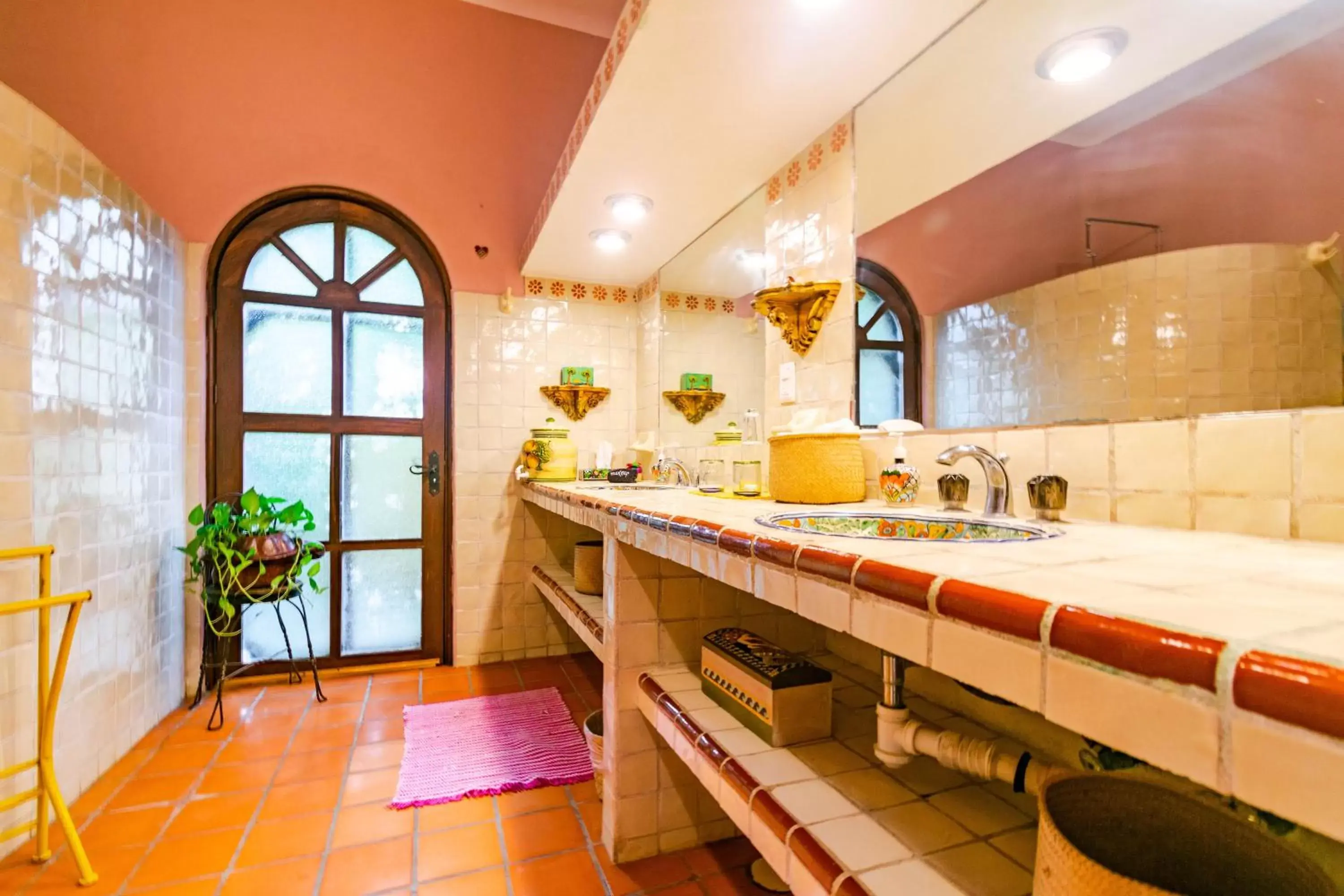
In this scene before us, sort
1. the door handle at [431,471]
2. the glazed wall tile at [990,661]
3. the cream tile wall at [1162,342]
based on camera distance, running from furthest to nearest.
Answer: the door handle at [431,471] < the cream tile wall at [1162,342] < the glazed wall tile at [990,661]

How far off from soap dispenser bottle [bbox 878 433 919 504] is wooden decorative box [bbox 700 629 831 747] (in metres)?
0.43

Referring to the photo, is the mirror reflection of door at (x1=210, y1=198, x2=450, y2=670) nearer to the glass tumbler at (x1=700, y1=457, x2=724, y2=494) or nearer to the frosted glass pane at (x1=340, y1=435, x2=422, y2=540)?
the frosted glass pane at (x1=340, y1=435, x2=422, y2=540)

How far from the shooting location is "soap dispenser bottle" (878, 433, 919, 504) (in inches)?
55.2

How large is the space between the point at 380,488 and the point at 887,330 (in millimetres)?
2421

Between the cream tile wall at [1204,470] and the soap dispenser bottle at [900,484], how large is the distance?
0.22m

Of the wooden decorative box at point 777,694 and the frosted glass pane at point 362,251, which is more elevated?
the frosted glass pane at point 362,251

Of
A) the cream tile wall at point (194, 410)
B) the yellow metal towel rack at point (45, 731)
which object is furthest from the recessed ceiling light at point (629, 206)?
the yellow metal towel rack at point (45, 731)

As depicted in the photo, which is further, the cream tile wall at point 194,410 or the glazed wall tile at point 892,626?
the cream tile wall at point 194,410

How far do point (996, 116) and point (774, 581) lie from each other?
129 cm

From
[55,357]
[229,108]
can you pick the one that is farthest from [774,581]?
[229,108]

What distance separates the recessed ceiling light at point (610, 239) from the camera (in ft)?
8.55

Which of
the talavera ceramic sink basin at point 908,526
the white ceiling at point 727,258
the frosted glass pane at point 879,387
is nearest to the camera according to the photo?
the talavera ceramic sink basin at point 908,526

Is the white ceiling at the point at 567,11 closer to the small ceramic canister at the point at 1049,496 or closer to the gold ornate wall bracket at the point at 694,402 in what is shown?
the gold ornate wall bracket at the point at 694,402

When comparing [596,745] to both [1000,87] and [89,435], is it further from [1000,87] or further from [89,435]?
[1000,87]
